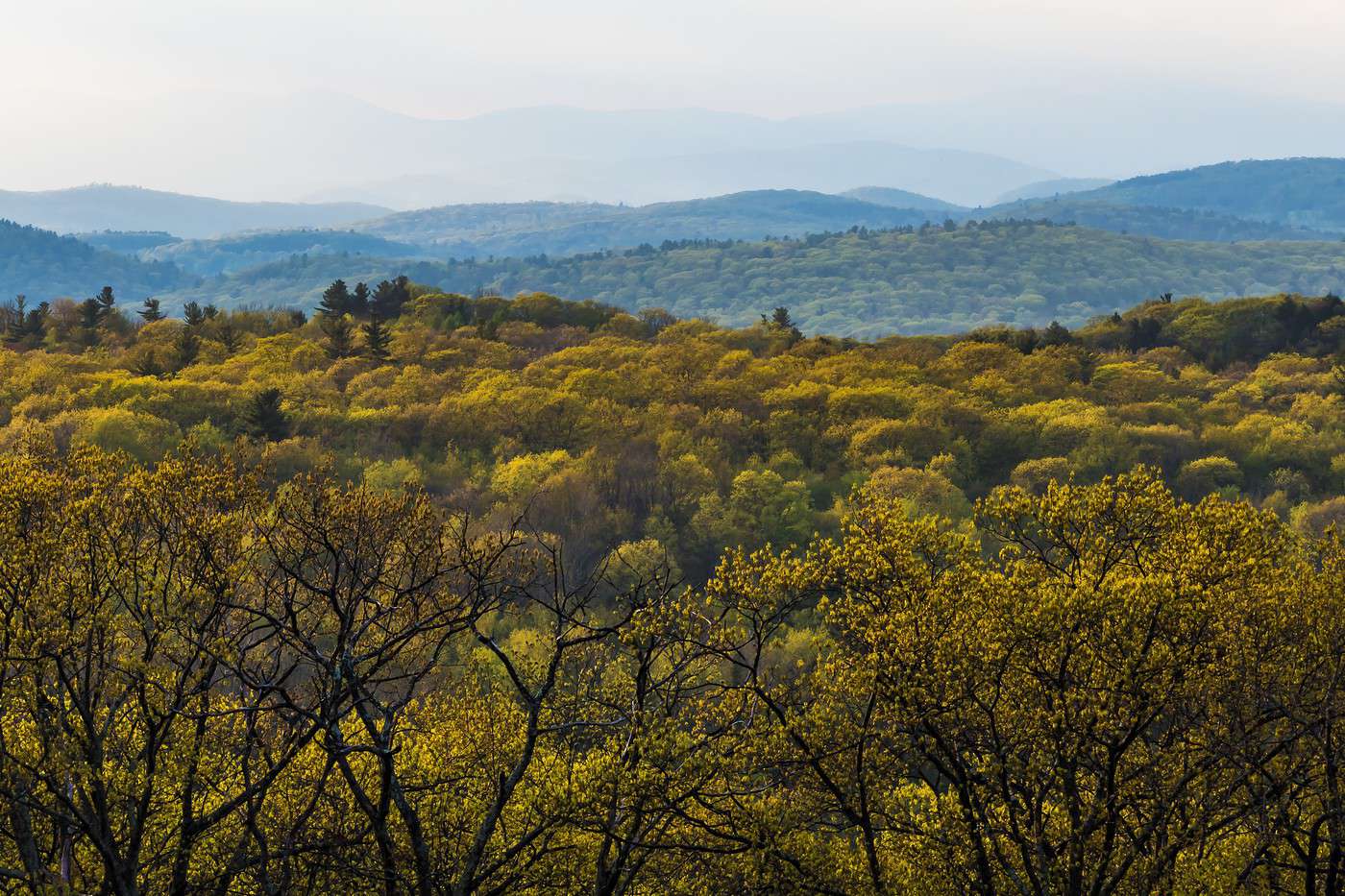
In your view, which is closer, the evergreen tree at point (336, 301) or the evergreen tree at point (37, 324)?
the evergreen tree at point (37, 324)

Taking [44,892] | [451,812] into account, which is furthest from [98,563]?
[451,812]

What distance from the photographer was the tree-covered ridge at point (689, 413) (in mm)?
75625

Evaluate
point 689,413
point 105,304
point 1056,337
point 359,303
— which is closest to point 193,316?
point 105,304

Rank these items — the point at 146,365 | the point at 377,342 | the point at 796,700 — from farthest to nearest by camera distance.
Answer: the point at 377,342, the point at 146,365, the point at 796,700

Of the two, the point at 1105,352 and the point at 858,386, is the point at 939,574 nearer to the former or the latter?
the point at 858,386

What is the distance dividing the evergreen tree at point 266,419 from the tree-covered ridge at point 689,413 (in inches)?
8.1

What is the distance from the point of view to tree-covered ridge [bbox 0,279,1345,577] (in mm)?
75625

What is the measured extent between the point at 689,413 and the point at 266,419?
93.9 ft

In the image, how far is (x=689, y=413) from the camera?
9069cm

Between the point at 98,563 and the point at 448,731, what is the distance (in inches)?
473

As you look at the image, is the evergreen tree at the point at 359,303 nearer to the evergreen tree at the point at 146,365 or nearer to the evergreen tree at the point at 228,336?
the evergreen tree at the point at 228,336

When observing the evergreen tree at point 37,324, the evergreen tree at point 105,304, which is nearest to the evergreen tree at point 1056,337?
the evergreen tree at point 105,304

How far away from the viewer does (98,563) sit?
19.8 meters

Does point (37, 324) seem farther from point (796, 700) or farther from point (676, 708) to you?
point (796, 700)
